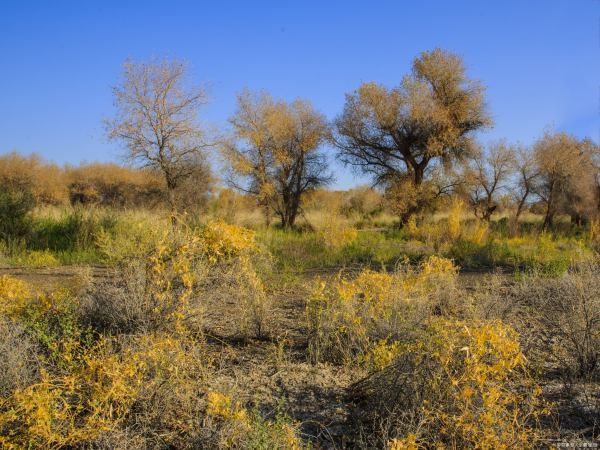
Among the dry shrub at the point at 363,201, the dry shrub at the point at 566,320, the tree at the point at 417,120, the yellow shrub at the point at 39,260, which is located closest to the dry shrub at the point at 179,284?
the dry shrub at the point at 566,320

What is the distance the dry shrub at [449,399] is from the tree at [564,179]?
20325mm

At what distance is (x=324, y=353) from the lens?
4574 mm

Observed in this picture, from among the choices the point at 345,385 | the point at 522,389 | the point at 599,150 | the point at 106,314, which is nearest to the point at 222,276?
the point at 106,314

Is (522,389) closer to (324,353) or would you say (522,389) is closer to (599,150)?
(324,353)

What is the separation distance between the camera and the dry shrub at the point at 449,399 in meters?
2.92

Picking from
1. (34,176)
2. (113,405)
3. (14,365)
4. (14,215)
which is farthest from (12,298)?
(34,176)

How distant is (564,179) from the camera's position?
2178 cm

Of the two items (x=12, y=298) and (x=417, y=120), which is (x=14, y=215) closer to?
(x=12, y=298)

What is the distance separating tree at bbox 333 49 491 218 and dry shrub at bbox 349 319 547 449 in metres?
18.0

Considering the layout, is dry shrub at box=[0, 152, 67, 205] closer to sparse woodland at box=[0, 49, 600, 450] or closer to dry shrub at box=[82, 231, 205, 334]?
sparse woodland at box=[0, 49, 600, 450]

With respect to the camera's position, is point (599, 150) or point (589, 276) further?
point (599, 150)

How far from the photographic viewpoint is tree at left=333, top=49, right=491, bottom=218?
20625 millimetres

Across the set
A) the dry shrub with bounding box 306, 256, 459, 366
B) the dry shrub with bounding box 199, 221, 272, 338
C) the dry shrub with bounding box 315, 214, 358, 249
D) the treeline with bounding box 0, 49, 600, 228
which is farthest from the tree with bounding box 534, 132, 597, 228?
the dry shrub with bounding box 199, 221, 272, 338

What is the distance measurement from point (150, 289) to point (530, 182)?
2158 cm
